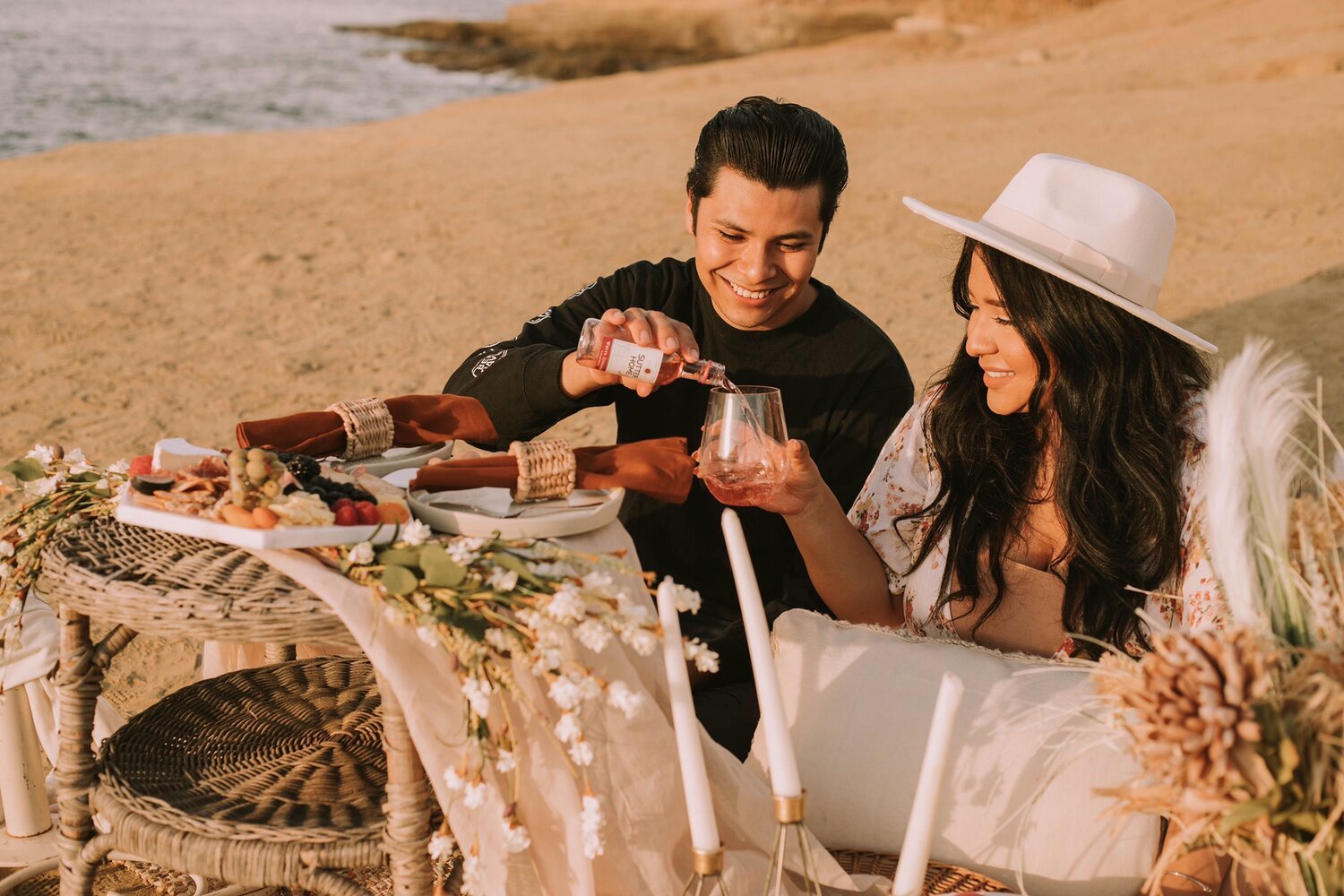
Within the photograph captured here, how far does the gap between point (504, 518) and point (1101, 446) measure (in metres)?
1.49

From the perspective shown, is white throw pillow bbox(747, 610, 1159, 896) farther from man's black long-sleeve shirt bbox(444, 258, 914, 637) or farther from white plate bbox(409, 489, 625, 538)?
man's black long-sleeve shirt bbox(444, 258, 914, 637)

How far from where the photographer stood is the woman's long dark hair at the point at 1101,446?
9.28 feet

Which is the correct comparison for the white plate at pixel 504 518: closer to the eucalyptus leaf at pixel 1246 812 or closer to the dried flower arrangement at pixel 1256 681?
the dried flower arrangement at pixel 1256 681

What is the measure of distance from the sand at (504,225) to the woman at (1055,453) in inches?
60.3

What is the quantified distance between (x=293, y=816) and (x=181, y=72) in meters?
34.2

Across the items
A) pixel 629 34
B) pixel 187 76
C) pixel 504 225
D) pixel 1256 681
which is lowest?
pixel 504 225

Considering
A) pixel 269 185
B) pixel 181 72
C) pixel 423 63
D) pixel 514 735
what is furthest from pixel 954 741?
pixel 423 63

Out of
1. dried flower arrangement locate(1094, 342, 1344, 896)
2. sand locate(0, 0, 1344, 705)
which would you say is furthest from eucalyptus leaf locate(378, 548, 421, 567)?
sand locate(0, 0, 1344, 705)

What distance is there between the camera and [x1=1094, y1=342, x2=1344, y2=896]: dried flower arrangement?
150cm

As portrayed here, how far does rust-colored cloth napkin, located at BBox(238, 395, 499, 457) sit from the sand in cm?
230

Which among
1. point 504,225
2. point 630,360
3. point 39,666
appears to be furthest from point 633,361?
point 504,225

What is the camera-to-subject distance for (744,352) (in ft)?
Answer: 12.4

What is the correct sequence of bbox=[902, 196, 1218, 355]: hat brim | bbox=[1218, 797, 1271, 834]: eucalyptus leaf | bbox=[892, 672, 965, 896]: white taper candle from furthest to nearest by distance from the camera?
bbox=[902, 196, 1218, 355]: hat brim → bbox=[892, 672, 965, 896]: white taper candle → bbox=[1218, 797, 1271, 834]: eucalyptus leaf

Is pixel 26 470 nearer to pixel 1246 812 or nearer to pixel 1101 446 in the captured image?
pixel 1246 812
